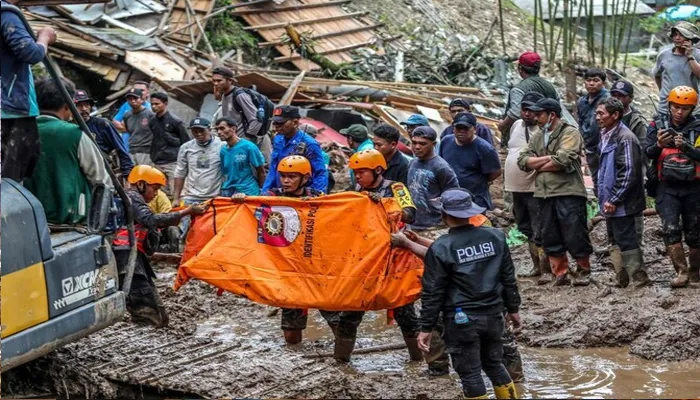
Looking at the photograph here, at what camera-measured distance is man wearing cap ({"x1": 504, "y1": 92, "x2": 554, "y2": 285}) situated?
1134cm

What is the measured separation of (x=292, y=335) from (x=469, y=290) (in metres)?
2.76

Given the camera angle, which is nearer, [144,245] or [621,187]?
[144,245]

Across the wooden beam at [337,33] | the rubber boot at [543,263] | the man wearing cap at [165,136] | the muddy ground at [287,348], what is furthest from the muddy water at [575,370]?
the wooden beam at [337,33]

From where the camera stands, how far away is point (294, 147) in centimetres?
1105

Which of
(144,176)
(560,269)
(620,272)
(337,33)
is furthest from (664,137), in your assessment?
(337,33)

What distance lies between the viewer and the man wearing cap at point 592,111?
11.6m

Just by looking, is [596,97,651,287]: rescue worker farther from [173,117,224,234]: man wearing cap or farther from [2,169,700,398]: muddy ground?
[173,117,224,234]: man wearing cap

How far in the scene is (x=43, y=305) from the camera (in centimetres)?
668

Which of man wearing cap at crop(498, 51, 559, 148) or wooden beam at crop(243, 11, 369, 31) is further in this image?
wooden beam at crop(243, 11, 369, 31)

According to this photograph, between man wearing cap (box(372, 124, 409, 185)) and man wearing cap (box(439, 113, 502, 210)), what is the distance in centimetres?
110

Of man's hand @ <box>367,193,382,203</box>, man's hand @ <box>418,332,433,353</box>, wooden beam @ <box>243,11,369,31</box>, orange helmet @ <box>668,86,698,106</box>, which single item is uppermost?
orange helmet @ <box>668,86,698,106</box>

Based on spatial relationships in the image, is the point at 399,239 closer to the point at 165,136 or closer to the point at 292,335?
the point at 292,335

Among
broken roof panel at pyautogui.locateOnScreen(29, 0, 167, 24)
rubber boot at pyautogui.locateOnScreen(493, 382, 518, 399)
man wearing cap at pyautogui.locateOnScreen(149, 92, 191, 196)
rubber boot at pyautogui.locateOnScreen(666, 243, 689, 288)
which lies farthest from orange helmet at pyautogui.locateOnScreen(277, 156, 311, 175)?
broken roof panel at pyautogui.locateOnScreen(29, 0, 167, 24)

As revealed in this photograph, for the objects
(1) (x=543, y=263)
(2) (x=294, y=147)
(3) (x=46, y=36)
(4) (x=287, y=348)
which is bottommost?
(1) (x=543, y=263)
